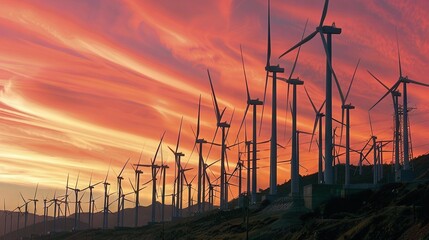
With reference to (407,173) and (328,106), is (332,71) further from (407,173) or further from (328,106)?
(407,173)

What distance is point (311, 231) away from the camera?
105188mm

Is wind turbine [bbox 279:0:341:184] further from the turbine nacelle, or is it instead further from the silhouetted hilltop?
the turbine nacelle

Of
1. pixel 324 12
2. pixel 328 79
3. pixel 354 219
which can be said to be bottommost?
pixel 354 219

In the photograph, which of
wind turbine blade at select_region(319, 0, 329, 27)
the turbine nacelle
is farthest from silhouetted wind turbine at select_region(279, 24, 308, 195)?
wind turbine blade at select_region(319, 0, 329, 27)

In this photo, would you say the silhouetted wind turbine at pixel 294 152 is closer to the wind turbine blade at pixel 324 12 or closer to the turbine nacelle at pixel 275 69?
the turbine nacelle at pixel 275 69

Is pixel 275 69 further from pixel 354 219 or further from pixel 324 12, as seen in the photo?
pixel 354 219

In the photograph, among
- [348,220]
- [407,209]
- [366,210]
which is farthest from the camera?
[366,210]

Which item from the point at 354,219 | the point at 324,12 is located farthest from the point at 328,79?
the point at 354,219

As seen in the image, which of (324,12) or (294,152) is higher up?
(324,12)

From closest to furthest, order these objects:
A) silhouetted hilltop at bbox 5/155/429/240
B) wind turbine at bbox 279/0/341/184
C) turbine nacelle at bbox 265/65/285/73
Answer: silhouetted hilltop at bbox 5/155/429/240
wind turbine at bbox 279/0/341/184
turbine nacelle at bbox 265/65/285/73

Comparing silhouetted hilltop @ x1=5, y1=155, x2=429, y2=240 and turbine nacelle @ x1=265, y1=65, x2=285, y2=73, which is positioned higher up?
turbine nacelle @ x1=265, y1=65, x2=285, y2=73

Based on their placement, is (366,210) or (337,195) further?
(337,195)

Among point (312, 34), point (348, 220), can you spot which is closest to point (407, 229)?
point (348, 220)

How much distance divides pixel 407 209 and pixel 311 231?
15.7m
